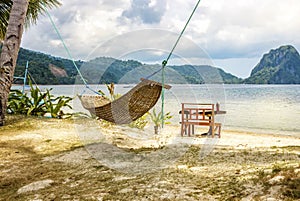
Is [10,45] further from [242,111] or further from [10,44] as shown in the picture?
[242,111]

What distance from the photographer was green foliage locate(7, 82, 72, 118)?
5102 mm

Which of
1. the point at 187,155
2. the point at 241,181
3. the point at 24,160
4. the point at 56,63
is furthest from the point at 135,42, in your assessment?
the point at 56,63

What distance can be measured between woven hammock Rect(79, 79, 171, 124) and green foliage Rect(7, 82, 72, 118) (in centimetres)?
204

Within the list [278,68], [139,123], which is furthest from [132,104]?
[278,68]

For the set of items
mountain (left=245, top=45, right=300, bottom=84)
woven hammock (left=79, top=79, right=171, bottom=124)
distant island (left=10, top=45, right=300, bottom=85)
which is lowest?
woven hammock (left=79, top=79, right=171, bottom=124)

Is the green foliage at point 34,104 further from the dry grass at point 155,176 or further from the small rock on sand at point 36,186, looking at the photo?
the small rock on sand at point 36,186

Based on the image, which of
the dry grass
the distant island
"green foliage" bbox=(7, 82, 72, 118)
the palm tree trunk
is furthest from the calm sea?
the dry grass

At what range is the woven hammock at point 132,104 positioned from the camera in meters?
3.17

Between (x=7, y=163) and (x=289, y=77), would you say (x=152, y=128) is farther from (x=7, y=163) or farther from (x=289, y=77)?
(x=289, y=77)

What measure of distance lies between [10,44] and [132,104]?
1921 millimetres

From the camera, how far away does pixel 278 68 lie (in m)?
50.2

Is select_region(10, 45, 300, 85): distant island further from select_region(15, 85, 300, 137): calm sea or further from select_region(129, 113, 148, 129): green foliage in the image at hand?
select_region(129, 113, 148, 129): green foliage

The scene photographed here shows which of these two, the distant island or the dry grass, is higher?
the distant island

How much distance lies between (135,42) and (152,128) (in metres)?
2.33
